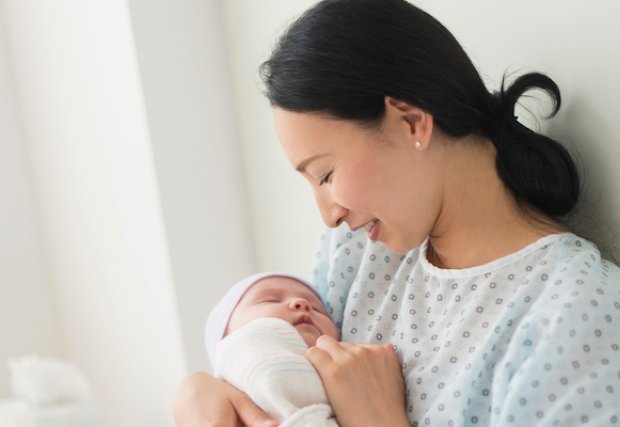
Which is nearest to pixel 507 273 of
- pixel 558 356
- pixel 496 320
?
pixel 496 320

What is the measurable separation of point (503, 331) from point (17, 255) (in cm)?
183

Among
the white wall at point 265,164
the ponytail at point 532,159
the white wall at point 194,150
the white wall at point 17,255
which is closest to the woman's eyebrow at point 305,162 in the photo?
the ponytail at point 532,159

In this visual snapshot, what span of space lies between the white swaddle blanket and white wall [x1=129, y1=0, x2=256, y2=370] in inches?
30.8

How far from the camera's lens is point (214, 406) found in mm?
1323

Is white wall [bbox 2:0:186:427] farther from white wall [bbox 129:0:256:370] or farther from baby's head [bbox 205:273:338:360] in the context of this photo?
baby's head [bbox 205:273:338:360]

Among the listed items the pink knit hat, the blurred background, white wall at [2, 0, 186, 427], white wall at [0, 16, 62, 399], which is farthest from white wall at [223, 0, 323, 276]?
white wall at [0, 16, 62, 399]

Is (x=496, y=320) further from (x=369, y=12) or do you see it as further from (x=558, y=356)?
(x=369, y=12)

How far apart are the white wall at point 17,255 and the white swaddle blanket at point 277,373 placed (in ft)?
4.73

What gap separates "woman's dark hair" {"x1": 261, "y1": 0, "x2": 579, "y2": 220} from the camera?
122 cm

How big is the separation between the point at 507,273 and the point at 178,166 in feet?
3.52

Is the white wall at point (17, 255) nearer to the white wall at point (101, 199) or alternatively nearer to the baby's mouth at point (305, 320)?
the white wall at point (101, 199)

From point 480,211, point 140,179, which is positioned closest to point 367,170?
point 480,211

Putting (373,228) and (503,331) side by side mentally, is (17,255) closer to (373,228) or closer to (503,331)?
(373,228)

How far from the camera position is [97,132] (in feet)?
7.56
